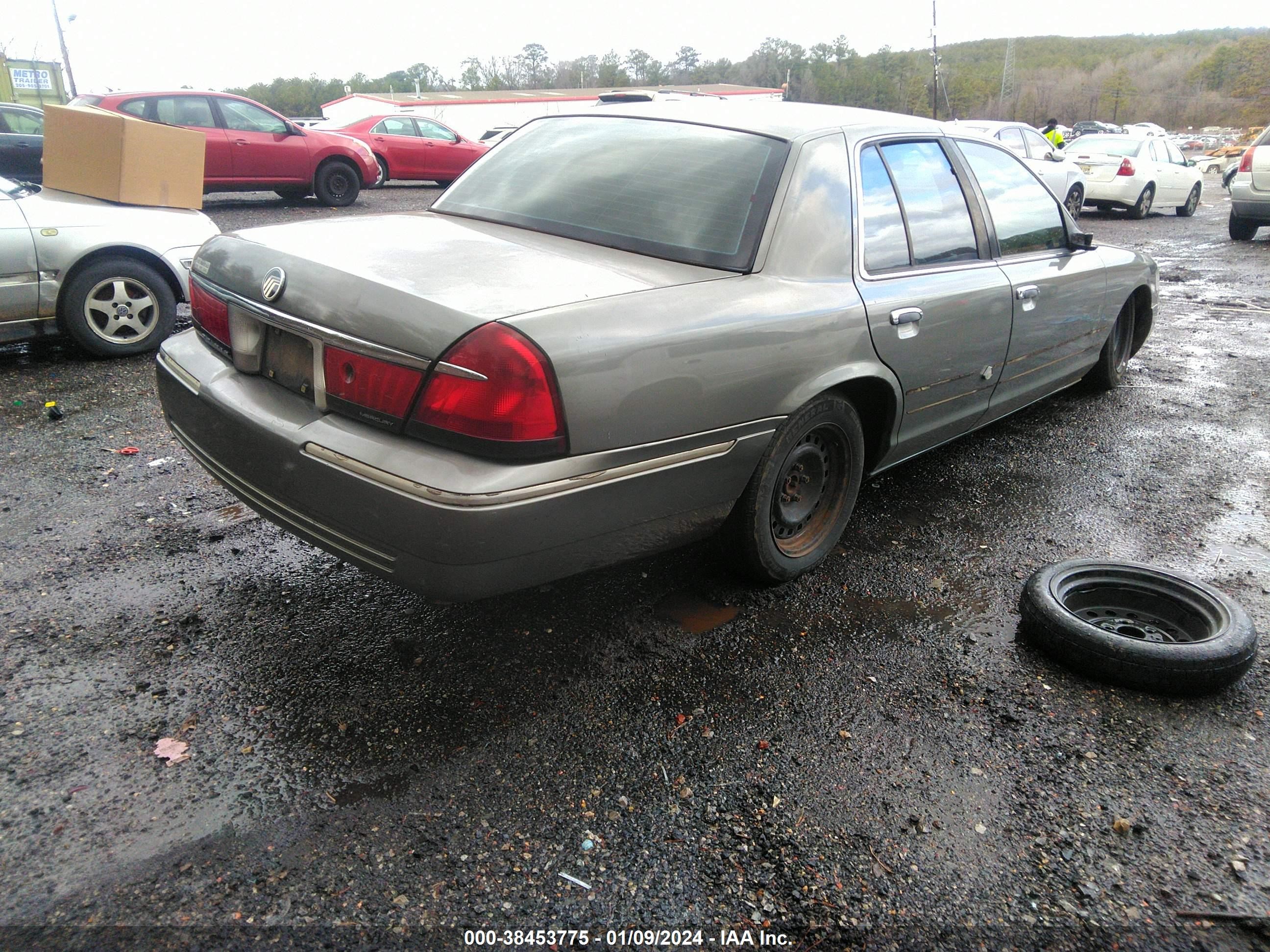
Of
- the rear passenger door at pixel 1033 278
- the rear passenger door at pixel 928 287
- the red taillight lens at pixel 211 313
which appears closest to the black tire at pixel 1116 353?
the rear passenger door at pixel 1033 278

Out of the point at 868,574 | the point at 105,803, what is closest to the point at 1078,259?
the point at 868,574

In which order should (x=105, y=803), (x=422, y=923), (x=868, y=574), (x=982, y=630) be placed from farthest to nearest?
(x=868, y=574), (x=982, y=630), (x=105, y=803), (x=422, y=923)

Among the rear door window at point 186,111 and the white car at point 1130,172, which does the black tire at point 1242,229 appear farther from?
the rear door window at point 186,111

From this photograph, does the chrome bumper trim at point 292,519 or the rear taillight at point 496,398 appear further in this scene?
the chrome bumper trim at point 292,519

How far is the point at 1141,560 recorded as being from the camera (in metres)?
3.49

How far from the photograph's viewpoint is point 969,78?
101 metres

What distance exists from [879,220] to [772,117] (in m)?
0.55

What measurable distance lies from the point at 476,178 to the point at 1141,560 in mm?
2999

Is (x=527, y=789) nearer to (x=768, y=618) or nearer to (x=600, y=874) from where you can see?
(x=600, y=874)

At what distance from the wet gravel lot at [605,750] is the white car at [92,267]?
1.96 metres

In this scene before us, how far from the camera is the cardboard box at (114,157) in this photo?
5965 millimetres

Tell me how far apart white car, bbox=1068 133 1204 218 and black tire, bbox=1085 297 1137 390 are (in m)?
12.2

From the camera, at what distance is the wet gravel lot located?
1.86m

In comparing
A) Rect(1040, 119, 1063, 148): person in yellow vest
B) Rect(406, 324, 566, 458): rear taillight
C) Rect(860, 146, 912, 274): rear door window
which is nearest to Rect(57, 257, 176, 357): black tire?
Rect(406, 324, 566, 458): rear taillight
